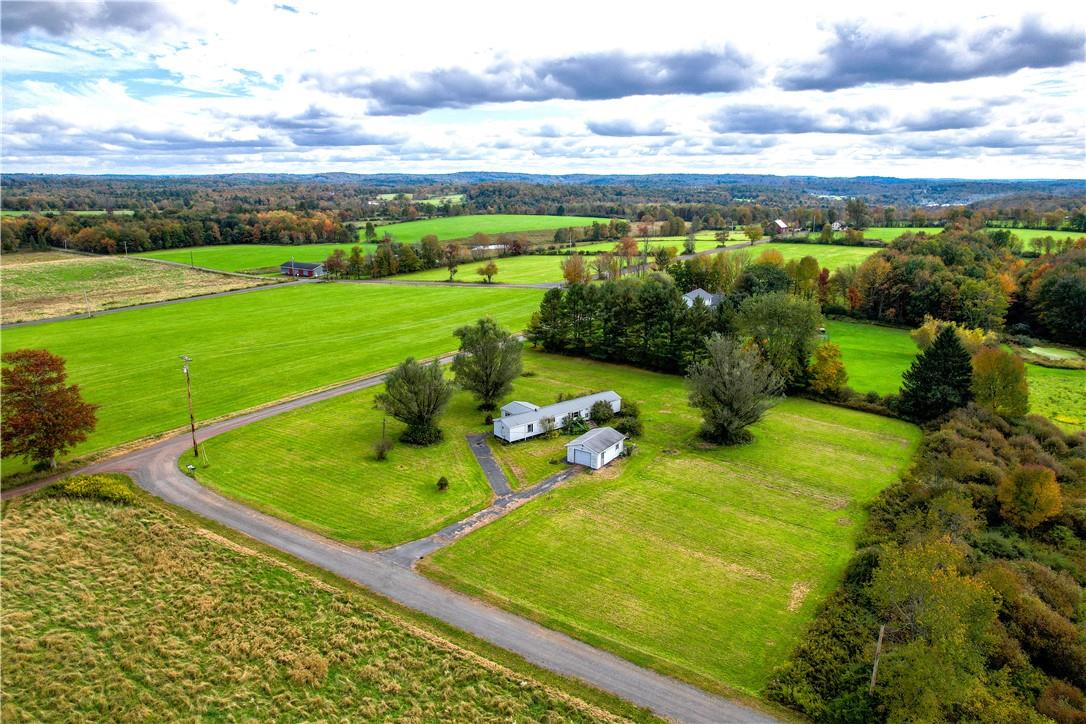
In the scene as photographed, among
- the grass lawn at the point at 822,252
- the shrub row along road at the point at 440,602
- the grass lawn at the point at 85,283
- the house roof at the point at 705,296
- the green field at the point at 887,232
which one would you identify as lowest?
the shrub row along road at the point at 440,602

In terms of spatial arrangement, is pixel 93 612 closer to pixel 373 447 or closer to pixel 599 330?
pixel 373 447

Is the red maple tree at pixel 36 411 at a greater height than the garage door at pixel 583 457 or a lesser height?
greater

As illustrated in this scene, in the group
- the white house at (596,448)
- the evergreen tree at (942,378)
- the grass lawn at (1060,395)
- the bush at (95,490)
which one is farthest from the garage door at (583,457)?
the grass lawn at (1060,395)

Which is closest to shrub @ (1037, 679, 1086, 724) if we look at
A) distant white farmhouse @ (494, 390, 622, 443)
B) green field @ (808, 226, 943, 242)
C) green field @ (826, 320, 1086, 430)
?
distant white farmhouse @ (494, 390, 622, 443)

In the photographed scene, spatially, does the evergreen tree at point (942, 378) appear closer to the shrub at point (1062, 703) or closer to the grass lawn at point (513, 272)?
the shrub at point (1062, 703)

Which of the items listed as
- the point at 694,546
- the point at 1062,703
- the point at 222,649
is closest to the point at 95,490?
the point at 222,649

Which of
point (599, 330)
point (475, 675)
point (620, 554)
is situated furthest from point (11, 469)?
point (599, 330)
